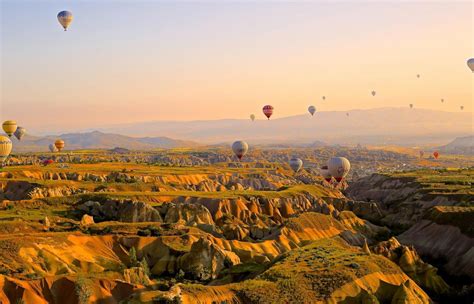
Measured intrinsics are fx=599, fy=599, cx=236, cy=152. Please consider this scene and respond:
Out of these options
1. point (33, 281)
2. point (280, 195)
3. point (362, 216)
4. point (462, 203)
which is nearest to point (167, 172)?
point (280, 195)

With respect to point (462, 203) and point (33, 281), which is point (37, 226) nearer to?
point (33, 281)

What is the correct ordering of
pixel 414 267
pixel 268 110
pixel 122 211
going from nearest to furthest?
pixel 414 267, pixel 122 211, pixel 268 110

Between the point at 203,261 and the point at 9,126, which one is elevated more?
the point at 9,126

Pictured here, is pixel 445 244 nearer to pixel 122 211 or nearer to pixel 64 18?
A: pixel 122 211

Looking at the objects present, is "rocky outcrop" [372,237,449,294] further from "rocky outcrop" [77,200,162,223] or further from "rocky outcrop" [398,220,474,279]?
"rocky outcrop" [77,200,162,223]

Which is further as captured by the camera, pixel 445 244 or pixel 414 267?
pixel 445 244

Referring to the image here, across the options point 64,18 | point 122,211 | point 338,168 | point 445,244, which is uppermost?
point 64,18

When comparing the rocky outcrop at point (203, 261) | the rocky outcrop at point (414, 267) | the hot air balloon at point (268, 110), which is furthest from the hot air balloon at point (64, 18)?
the rocky outcrop at point (414, 267)

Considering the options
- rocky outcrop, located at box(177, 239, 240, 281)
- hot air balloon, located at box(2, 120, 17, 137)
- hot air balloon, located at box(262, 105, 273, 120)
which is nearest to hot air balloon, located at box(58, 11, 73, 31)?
hot air balloon, located at box(2, 120, 17, 137)

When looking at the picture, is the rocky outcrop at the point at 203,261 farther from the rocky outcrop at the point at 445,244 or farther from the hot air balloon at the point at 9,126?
the hot air balloon at the point at 9,126

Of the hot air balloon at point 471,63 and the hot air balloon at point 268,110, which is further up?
the hot air balloon at point 471,63

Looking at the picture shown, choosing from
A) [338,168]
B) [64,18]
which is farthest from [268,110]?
[64,18]
